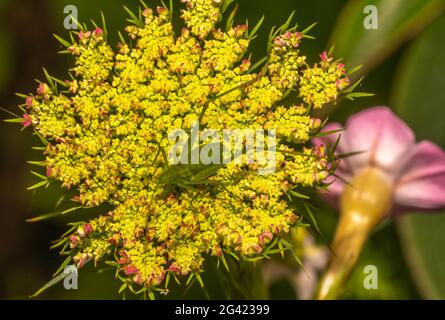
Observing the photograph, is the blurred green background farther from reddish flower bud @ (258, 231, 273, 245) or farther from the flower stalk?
reddish flower bud @ (258, 231, 273, 245)

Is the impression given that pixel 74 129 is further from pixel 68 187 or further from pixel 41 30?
pixel 41 30

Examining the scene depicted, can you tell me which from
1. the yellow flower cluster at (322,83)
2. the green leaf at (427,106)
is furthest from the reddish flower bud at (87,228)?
the green leaf at (427,106)

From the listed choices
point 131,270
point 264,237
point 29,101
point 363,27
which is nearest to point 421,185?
point 363,27

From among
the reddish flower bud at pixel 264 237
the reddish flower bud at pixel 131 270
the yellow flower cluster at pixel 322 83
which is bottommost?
the reddish flower bud at pixel 131 270

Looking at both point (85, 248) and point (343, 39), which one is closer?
point (85, 248)

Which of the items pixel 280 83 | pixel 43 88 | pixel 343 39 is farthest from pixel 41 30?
pixel 280 83

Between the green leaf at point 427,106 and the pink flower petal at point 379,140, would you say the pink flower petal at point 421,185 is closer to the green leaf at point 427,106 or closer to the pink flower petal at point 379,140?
the pink flower petal at point 379,140
